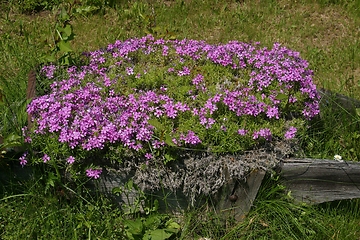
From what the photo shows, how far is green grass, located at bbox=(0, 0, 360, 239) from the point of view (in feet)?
Answer: 10.5

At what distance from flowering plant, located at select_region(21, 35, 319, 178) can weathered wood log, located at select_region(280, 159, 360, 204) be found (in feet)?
0.87

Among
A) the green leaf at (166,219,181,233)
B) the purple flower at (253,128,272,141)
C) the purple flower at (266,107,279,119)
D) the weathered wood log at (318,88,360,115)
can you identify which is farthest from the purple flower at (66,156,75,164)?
the weathered wood log at (318,88,360,115)

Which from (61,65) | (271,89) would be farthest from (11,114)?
(271,89)

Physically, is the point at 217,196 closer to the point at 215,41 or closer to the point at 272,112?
the point at 272,112

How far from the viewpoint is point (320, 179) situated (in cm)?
325

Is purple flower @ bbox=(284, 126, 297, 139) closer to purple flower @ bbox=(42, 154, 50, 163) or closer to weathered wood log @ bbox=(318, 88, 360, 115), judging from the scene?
weathered wood log @ bbox=(318, 88, 360, 115)

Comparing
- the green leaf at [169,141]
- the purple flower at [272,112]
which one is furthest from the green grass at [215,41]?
the green leaf at [169,141]

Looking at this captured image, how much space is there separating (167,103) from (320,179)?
1294 millimetres

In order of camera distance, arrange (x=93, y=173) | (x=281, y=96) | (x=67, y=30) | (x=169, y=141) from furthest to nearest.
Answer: (x=67, y=30) → (x=281, y=96) → (x=93, y=173) → (x=169, y=141)

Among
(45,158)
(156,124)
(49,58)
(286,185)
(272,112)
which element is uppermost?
(49,58)

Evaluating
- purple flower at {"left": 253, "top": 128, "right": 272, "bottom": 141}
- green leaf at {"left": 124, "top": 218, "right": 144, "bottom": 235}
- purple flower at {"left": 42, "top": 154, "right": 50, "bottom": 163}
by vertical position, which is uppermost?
purple flower at {"left": 253, "top": 128, "right": 272, "bottom": 141}

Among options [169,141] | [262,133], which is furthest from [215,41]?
[169,141]

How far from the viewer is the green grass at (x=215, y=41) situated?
3.19 metres

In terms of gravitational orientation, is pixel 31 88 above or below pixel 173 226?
above
